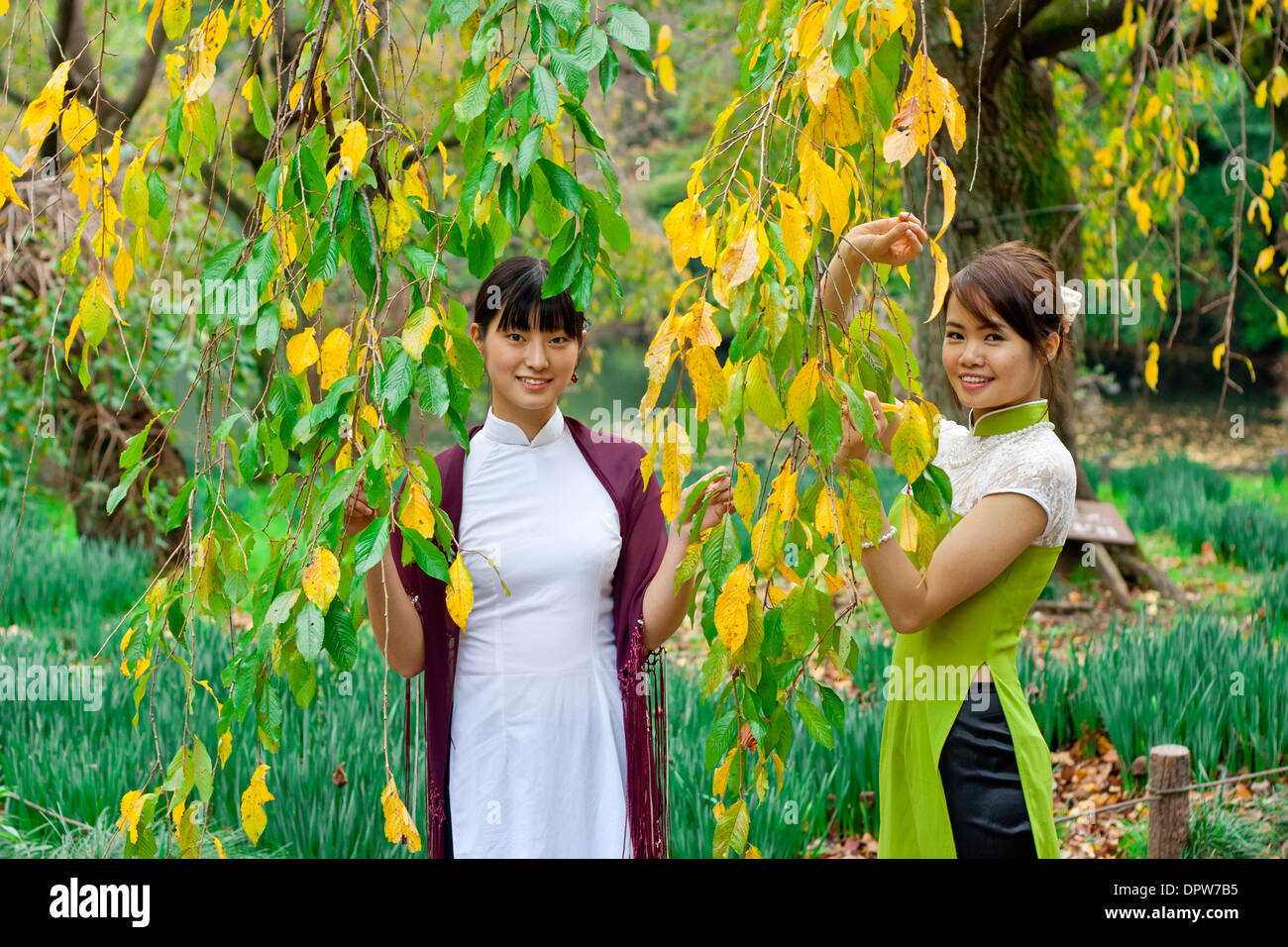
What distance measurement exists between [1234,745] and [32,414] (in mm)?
5019

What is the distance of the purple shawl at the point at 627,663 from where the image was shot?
1.79m

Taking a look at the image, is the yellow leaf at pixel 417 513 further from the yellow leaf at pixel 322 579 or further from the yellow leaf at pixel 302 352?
the yellow leaf at pixel 302 352

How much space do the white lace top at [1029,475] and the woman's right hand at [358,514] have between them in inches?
34.3

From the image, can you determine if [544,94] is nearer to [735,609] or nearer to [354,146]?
[354,146]

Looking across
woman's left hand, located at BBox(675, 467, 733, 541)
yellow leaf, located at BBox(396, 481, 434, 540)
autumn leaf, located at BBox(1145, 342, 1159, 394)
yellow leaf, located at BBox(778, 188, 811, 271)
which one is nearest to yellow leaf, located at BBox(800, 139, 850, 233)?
yellow leaf, located at BBox(778, 188, 811, 271)

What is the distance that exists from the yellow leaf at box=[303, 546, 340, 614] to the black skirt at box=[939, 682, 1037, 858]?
1.02m

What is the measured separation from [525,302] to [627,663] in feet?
1.99

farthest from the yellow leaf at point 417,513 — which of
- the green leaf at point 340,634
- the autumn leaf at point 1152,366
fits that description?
the autumn leaf at point 1152,366

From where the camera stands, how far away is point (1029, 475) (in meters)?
1.69

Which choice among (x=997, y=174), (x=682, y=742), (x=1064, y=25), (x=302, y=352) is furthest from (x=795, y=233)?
(x=1064, y=25)

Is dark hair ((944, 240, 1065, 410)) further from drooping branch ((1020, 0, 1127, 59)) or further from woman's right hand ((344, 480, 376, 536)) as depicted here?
drooping branch ((1020, 0, 1127, 59))

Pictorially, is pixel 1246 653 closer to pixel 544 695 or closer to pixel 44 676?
pixel 544 695

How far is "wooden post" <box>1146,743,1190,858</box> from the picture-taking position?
258 cm

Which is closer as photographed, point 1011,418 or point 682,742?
point 1011,418
